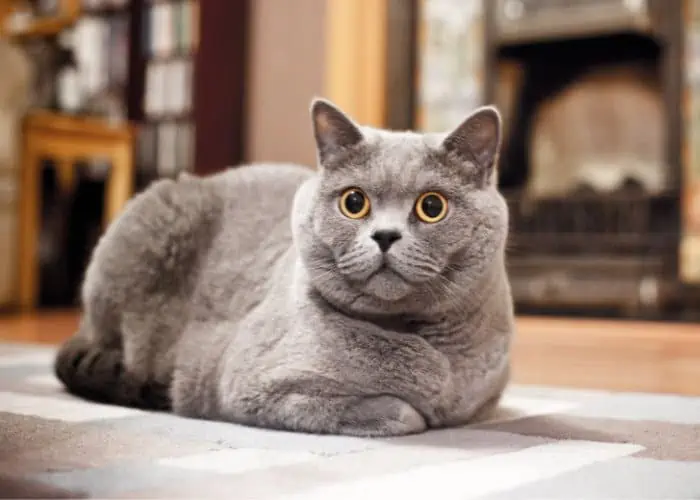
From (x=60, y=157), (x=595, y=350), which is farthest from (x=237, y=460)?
(x=60, y=157)

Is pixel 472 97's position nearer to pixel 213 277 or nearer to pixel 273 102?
pixel 273 102

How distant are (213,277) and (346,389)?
39 centimetres

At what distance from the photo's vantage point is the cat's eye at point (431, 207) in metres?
1.23

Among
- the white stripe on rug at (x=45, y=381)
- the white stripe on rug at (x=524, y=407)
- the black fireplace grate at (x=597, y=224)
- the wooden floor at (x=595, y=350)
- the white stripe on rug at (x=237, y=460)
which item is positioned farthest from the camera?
the black fireplace grate at (x=597, y=224)

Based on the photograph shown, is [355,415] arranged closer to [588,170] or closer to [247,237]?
[247,237]

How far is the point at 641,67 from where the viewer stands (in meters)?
3.90

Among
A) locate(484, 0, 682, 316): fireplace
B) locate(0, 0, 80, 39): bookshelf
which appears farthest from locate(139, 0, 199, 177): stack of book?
locate(484, 0, 682, 316): fireplace

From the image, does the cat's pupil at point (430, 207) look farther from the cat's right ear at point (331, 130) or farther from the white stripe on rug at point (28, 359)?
the white stripe on rug at point (28, 359)

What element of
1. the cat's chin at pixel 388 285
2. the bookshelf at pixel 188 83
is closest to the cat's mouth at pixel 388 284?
the cat's chin at pixel 388 285

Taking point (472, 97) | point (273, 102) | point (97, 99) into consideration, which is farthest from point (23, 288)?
point (472, 97)

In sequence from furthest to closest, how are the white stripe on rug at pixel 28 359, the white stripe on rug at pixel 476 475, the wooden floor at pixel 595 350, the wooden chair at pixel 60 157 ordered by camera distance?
the wooden chair at pixel 60 157 → the white stripe on rug at pixel 28 359 → the wooden floor at pixel 595 350 → the white stripe on rug at pixel 476 475

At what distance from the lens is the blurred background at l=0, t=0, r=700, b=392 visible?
369 centimetres

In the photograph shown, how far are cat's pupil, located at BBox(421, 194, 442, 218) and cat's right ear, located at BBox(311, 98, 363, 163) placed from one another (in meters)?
0.14

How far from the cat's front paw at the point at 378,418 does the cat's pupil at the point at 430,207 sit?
25 cm
